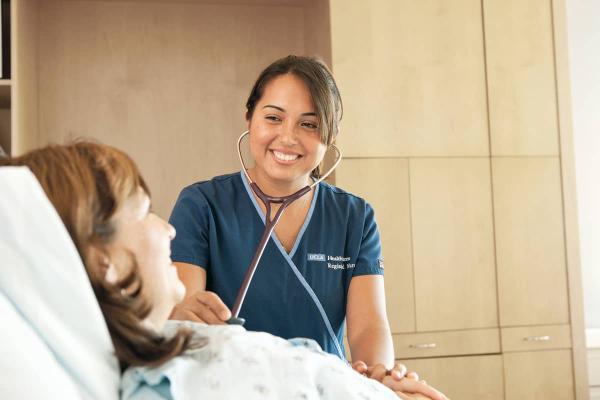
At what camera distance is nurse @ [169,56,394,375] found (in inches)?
69.7

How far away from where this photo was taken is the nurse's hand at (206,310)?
1.36 metres

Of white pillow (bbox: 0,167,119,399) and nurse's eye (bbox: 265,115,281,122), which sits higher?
nurse's eye (bbox: 265,115,281,122)

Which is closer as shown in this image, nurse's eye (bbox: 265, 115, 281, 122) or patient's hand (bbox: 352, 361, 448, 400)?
patient's hand (bbox: 352, 361, 448, 400)

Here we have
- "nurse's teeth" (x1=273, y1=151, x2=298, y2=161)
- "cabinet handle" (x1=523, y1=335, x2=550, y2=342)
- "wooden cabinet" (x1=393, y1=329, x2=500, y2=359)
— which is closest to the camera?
"nurse's teeth" (x1=273, y1=151, x2=298, y2=161)

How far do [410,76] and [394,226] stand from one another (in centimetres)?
57

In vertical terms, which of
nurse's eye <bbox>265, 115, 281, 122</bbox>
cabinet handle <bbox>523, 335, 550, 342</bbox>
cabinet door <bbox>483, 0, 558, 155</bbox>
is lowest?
cabinet handle <bbox>523, 335, 550, 342</bbox>

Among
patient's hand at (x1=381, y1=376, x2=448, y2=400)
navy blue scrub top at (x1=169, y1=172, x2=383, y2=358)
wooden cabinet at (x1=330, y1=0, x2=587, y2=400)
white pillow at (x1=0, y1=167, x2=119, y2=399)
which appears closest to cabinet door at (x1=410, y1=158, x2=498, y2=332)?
wooden cabinet at (x1=330, y1=0, x2=587, y2=400)

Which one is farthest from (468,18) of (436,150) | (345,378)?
(345,378)

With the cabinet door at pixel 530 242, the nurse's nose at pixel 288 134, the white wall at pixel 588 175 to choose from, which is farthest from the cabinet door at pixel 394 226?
the nurse's nose at pixel 288 134

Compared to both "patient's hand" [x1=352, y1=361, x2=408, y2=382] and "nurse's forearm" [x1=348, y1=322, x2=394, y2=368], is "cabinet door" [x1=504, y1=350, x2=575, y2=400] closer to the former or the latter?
"nurse's forearm" [x1=348, y1=322, x2=394, y2=368]

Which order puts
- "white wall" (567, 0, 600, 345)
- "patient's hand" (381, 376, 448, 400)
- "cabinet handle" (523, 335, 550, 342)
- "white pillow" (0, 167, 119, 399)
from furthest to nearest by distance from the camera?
1. "white wall" (567, 0, 600, 345)
2. "cabinet handle" (523, 335, 550, 342)
3. "patient's hand" (381, 376, 448, 400)
4. "white pillow" (0, 167, 119, 399)

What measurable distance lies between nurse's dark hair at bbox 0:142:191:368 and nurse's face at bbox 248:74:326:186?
0.84m

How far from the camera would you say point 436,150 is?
9.94 feet

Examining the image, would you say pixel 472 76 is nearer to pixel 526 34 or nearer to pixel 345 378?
pixel 526 34
